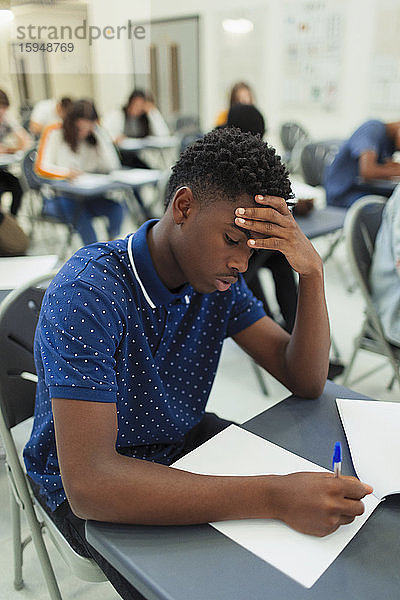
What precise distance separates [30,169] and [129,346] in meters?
3.30

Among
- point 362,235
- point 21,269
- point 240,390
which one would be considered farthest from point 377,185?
point 21,269

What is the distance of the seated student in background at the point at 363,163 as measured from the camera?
325cm

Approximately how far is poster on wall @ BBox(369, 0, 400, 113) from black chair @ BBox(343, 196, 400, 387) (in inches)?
170

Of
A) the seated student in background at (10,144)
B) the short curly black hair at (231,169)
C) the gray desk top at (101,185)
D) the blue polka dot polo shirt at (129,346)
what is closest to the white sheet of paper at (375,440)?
the blue polka dot polo shirt at (129,346)

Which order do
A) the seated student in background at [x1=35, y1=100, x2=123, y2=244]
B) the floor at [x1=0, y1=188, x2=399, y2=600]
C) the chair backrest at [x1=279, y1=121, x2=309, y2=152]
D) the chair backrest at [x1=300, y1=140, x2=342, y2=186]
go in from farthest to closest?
the chair backrest at [x1=279, y1=121, x2=309, y2=152], the chair backrest at [x1=300, y1=140, x2=342, y2=186], the seated student in background at [x1=35, y1=100, x2=123, y2=244], the floor at [x1=0, y1=188, x2=399, y2=600]

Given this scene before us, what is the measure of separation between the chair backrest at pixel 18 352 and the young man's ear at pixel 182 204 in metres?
0.44

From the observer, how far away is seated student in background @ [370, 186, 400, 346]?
163 cm

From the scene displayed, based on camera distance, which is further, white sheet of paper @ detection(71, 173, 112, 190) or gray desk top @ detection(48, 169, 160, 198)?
white sheet of paper @ detection(71, 173, 112, 190)

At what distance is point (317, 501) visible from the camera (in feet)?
2.18

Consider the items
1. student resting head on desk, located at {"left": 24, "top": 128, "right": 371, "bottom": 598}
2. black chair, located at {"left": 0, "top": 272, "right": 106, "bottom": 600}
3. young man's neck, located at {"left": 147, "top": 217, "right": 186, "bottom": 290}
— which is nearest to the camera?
student resting head on desk, located at {"left": 24, "top": 128, "right": 371, "bottom": 598}

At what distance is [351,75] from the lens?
578cm

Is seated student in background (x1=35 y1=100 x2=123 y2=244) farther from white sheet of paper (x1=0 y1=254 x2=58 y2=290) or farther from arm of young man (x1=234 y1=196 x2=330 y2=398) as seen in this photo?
arm of young man (x1=234 y1=196 x2=330 y2=398)

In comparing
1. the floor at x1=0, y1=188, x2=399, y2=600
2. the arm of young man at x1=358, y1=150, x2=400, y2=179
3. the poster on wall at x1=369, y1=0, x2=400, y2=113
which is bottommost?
the floor at x1=0, y1=188, x2=399, y2=600

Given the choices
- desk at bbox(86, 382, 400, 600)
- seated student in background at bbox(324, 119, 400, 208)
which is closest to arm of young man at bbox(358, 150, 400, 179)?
seated student in background at bbox(324, 119, 400, 208)
